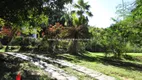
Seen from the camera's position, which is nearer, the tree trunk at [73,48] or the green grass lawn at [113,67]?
the green grass lawn at [113,67]

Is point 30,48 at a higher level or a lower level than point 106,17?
lower

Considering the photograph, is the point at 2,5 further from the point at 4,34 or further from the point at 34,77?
the point at 4,34

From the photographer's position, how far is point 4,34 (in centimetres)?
2075

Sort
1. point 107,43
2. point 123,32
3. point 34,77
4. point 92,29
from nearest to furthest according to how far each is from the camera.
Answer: point 34,77 → point 123,32 → point 107,43 → point 92,29

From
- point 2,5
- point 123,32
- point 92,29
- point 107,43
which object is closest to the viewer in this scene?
point 2,5

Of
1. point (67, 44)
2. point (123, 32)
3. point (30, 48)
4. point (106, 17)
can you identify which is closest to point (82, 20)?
point (67, 44)

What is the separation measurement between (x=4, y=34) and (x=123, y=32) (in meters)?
13.7

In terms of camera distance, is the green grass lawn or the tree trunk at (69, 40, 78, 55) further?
the tree trunk at (69, 40, 78, 55)

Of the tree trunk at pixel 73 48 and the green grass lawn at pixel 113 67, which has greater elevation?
the tree trunk at pixel 73 48

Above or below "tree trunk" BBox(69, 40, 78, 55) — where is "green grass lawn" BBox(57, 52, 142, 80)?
below

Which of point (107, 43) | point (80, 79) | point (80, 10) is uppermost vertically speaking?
point (80, 10)

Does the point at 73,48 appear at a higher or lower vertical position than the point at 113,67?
higher

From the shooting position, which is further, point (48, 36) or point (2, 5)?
point (48, 36)

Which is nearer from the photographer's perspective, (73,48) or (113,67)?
(113,67)
